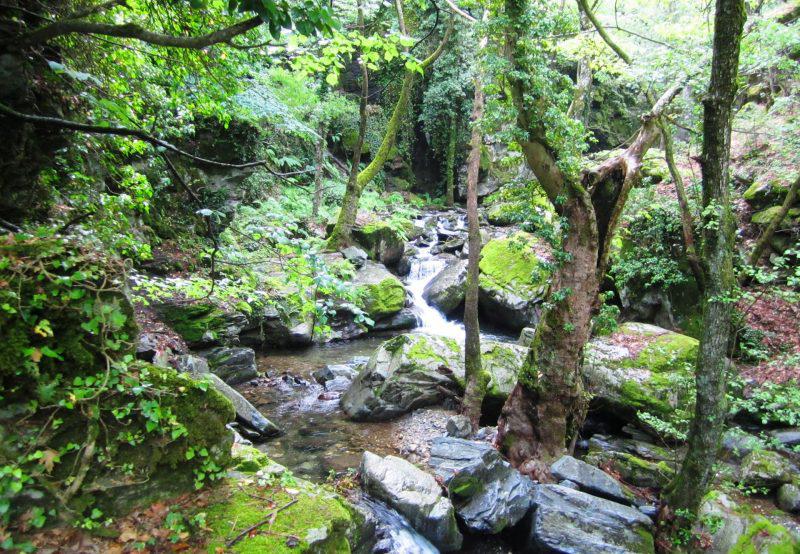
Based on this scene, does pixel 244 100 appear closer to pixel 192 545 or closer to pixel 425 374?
pixel 425 374

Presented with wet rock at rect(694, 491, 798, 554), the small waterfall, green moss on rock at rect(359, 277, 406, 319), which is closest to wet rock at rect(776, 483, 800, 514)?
wet rock at rect(694, 491, 798, 554)

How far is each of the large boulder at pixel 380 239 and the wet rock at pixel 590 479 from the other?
11.3m

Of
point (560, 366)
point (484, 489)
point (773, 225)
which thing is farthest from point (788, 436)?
point (484, 489)

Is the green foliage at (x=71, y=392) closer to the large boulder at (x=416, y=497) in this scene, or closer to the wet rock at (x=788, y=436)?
the large boulder at (x=416, y=497)

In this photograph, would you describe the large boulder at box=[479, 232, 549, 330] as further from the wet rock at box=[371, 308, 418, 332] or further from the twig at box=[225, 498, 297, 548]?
the twig at box=[225, 498, 297, 548]

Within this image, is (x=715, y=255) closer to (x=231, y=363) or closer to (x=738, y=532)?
(x=738, y=532)

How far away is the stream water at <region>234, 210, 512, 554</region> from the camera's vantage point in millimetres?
5328

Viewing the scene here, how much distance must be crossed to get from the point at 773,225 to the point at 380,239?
37.5 feet

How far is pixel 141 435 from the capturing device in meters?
2.93

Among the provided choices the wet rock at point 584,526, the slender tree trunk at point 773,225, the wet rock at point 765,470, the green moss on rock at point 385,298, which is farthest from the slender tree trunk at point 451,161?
the wet rock at point 584,526

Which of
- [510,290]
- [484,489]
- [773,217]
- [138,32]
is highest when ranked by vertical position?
[773,217]

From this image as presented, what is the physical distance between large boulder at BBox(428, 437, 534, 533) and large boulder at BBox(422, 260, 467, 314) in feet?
27.8

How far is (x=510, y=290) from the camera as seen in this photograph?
13.4 meters

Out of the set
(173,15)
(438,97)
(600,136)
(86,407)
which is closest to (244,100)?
(173,15)
